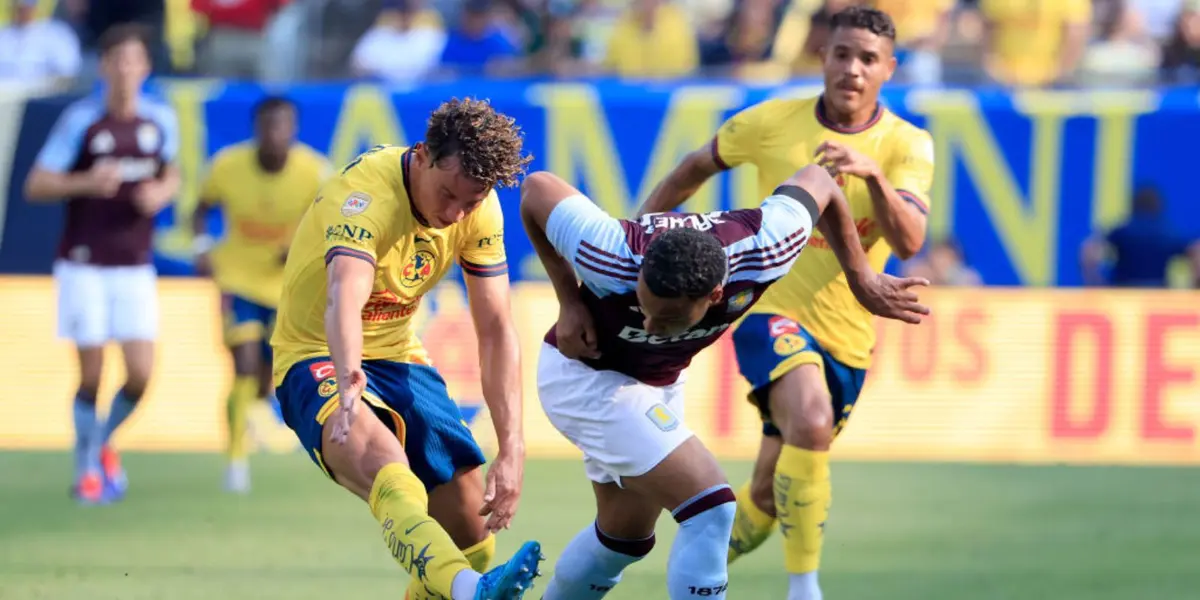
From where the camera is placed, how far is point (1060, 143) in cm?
1508

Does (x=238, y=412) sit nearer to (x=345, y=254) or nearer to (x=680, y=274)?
(x=345, y=254)

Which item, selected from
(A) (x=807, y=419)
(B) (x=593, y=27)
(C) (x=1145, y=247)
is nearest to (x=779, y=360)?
(A) (x=807, y=419)

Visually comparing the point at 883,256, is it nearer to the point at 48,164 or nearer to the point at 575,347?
the point at 575,347

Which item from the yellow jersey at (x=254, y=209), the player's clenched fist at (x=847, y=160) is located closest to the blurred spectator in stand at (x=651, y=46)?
the yellow jersey at (x=254, y=209)

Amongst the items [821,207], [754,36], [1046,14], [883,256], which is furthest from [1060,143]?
[821,207]

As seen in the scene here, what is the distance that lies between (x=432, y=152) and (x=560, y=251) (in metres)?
0.55

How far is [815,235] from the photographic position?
24.1 ft

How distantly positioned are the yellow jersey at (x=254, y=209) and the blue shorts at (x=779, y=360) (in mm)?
4782

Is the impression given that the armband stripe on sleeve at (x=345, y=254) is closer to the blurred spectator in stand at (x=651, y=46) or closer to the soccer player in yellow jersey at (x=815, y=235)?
the soccer player in yellow jersey at (x=815, y=235)

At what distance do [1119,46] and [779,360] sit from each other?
394 inches

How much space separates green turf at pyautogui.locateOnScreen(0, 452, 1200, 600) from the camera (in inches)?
304

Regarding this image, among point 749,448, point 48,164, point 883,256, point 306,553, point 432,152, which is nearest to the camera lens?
point 432,152

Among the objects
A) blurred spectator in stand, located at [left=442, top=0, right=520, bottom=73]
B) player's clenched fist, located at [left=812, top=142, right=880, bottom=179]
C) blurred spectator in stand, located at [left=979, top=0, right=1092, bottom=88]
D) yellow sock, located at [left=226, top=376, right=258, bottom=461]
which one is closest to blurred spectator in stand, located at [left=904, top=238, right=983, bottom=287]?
blurred spectator in stand, located at [left=979, top=0, right=1092, bottom=88]

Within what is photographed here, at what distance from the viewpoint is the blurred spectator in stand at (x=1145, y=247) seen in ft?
48.4
